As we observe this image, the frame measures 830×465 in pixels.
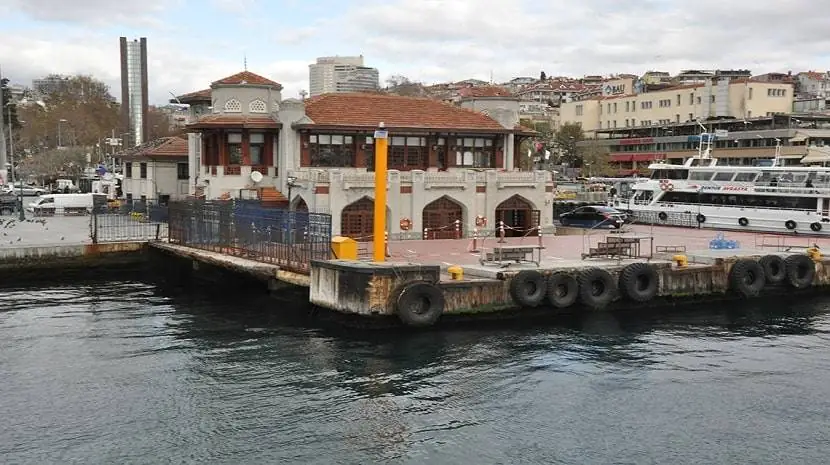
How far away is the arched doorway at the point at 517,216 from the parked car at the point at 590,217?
670 centimetres

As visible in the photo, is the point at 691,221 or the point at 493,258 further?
the point at 691,221

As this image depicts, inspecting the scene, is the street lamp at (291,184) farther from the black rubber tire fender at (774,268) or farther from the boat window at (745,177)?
the boat window at (745,177)

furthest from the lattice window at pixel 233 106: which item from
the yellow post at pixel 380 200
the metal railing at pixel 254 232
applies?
the yellow post at pixel 380 200

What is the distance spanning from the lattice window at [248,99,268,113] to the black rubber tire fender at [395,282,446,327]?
70.3 feet

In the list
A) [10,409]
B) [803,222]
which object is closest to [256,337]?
[10,409]

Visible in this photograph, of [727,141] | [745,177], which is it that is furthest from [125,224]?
[727,141]

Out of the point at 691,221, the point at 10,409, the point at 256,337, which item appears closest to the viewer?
the point at 10,409

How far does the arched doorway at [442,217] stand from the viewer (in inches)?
1582

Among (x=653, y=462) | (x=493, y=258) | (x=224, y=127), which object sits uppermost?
(x=224, y=127)

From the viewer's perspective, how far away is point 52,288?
110 ft

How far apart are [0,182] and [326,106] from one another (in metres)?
42.2

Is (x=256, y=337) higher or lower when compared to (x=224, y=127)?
lower

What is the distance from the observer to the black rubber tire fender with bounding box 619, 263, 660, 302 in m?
28.3

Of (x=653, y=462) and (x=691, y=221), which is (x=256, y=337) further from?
(x=691, y=221)
